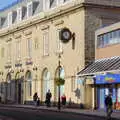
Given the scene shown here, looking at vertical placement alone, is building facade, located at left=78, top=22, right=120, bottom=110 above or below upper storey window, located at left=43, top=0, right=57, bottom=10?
below

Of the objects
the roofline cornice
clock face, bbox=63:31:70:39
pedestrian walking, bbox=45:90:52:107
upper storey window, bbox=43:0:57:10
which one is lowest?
pedestrian walking, bbox=45:90:52:107

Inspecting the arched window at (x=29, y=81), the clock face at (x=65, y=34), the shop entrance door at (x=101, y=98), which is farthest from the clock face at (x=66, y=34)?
the arched window at (x=29, y=81)

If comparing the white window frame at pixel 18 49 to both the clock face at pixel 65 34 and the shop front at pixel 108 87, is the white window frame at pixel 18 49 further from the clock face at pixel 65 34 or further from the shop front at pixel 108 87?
the shop front at pixel 108 87

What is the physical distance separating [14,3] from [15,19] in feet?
17.4

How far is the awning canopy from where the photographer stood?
Answer: 47875 millimetres

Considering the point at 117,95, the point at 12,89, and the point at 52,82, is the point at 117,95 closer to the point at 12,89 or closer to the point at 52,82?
the point at 52,82

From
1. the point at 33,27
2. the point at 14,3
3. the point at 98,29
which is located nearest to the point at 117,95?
the point at 98,29

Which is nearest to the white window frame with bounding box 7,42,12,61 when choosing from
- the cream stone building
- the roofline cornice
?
the cream stone building

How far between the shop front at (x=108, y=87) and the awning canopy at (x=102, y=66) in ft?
2.49

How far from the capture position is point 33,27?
68.2 m

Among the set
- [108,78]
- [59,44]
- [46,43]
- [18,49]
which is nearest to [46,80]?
[46,43]

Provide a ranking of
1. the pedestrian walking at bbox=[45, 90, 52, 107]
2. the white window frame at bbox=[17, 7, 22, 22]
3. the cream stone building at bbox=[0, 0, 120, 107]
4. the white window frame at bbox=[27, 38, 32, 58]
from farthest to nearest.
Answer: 1. the white window frame at bbox=[17, 7, 22, 22]
2. the white window frame at bbox=[27, 38, 32, 58]
3. the pedestrian walking at bbox=[45, 90, 52, 107]
4. the cream stone building at bbox=[0, 0, 120, 107]

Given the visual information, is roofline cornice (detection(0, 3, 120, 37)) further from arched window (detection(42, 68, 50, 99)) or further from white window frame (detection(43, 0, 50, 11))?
arched window (detection(42, 68, 50, 99))

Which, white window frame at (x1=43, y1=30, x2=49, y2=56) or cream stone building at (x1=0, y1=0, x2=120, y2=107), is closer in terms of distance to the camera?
cream stone building at (x1=0, y1=0, x2=120, y2=107)
